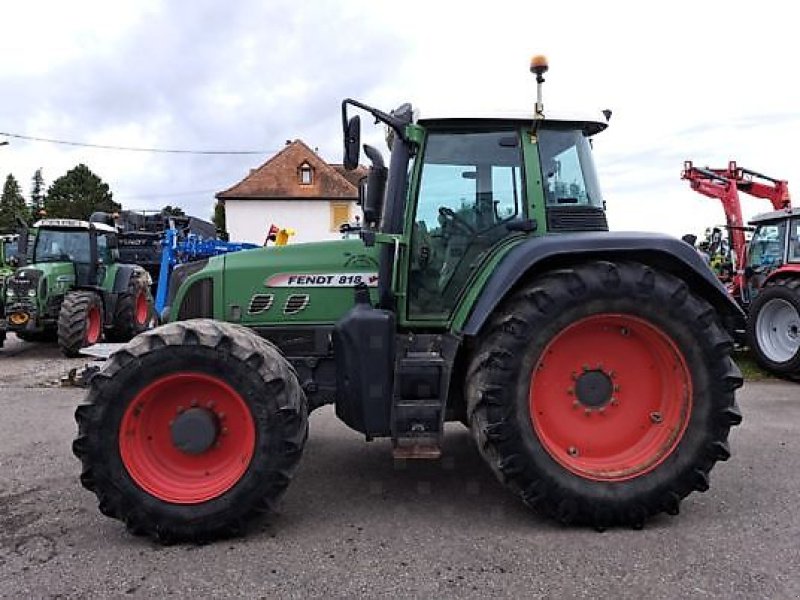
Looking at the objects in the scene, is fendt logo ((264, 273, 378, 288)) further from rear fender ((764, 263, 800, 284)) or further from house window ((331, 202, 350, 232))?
house window ((331, 202, 350, 232))

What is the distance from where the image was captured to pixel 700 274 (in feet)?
12.5

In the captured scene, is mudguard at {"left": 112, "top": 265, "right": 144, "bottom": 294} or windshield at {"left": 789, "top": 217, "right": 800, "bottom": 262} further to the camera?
mudguard at {"left": 112, "top": 265, "right": 144, "bottom": 294}

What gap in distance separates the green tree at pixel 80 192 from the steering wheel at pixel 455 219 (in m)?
61.4

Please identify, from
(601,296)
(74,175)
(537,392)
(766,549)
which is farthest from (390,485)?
(74,175)

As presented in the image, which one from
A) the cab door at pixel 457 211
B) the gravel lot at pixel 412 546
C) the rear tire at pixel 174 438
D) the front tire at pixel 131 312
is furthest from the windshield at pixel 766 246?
the front tire at pixel 131 312

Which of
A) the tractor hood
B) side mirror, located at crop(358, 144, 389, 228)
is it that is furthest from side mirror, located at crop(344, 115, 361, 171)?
the tractor hood

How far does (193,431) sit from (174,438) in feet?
0.38

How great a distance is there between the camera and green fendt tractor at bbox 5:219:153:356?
10.7 meters

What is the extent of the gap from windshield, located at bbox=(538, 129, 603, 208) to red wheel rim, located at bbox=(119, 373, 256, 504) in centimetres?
214

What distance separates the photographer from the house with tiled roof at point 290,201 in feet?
121

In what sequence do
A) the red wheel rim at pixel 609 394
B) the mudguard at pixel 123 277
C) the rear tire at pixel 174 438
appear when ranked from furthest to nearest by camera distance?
the mudguard at pixel 123 277 → the red wheel rim at pixel 609 394 → the rear tire at pixel 174 438

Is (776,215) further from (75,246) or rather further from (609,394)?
(75,246)

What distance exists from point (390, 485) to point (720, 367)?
2.08 meters

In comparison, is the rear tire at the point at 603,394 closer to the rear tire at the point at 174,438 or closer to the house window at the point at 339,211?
the rear tire at the point at 174,438
